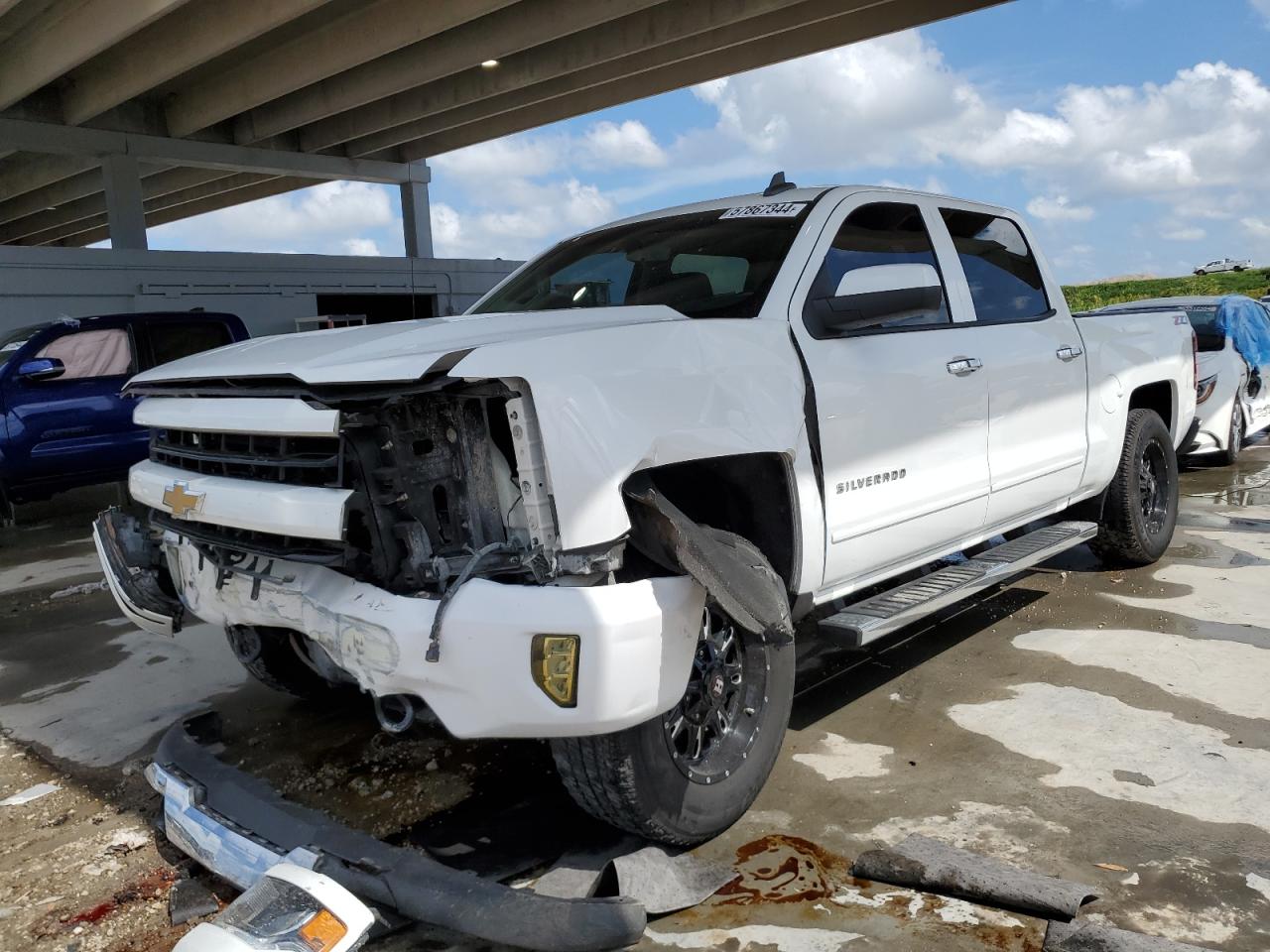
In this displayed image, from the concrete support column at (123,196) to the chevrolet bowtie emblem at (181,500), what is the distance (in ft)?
62.4

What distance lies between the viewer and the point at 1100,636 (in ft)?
15.2

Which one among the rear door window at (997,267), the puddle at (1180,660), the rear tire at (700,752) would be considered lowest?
the puddle at (1180,660)

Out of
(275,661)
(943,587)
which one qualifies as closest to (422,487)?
(275,661)

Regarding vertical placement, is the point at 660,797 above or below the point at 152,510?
below

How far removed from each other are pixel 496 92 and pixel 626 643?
17866 mm

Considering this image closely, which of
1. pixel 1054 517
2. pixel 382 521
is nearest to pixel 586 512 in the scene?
pixel 382 521

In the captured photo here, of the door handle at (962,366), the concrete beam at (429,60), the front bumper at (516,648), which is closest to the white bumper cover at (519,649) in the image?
the front bumper at (516,648)

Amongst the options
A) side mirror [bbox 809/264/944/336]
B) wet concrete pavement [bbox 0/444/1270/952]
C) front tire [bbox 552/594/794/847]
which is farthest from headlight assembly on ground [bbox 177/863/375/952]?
side mirror [bbox 809/264/944/336]

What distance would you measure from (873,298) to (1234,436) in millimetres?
8017

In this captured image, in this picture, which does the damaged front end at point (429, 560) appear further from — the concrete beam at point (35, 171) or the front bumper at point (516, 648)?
the concrete beam at point (35, 171)

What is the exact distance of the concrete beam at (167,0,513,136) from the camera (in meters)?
14.6

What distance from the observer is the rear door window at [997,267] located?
4.23m

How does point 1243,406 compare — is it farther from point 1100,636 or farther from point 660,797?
point 660,797

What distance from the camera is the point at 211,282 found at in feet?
56.3
